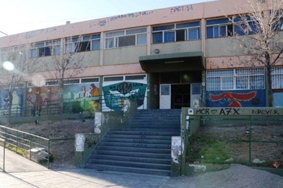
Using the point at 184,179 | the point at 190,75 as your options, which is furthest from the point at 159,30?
the point at 184,179

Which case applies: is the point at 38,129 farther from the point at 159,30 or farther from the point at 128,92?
the point at 159,30

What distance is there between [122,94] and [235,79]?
783 centimetres

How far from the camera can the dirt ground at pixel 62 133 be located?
38.4 ft

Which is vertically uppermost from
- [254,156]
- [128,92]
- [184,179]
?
[128,92]

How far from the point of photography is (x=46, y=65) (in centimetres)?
2284

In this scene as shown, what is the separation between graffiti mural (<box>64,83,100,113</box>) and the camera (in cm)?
2098

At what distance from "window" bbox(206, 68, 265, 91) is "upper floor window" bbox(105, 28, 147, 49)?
18.0ft

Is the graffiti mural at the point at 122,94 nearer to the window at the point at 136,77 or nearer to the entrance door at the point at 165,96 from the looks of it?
the window at the point at 136,77

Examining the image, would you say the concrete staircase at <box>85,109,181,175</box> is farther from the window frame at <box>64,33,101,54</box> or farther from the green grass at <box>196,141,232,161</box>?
the window frame at <box>64,33,101,54</box>

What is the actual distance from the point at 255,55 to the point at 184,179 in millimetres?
7499

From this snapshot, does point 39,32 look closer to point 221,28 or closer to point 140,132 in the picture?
point 221,28

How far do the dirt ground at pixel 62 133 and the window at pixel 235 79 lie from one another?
8.01 metres

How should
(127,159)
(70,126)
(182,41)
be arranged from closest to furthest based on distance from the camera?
(127,159)
(70,126)
(182,41)

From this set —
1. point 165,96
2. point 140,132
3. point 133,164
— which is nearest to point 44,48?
point 165,96
